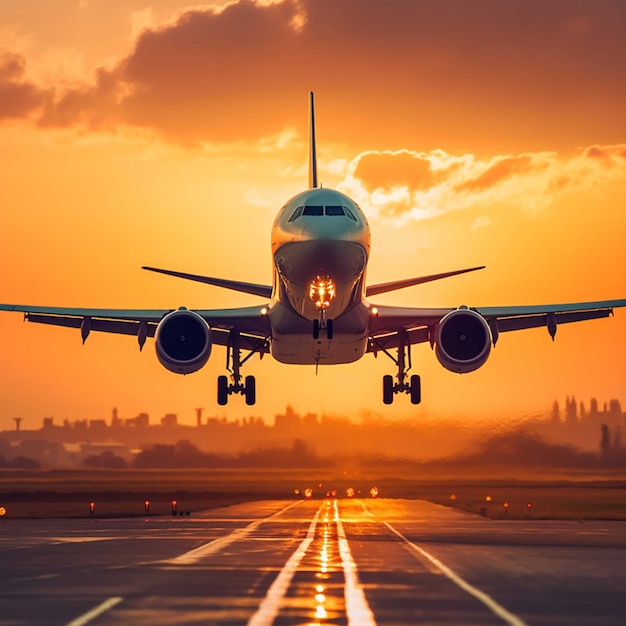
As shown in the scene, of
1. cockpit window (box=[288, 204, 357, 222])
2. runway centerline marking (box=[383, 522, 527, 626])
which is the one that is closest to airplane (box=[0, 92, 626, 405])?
cockpit window (box=[288, 204, 357, 222])

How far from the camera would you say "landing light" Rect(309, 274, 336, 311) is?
38844mm

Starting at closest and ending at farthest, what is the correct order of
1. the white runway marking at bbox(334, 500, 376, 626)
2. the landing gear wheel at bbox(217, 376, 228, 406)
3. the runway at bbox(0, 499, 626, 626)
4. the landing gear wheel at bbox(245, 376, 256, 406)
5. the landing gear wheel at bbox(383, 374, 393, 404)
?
1. the white runway marking at bbox(334, 500, 376, 626)
2. the runway at bbox(0, 499, 626, 626)
3. the landing gear wheel at bbox(245, 376, 256, 406)
4. the landing gear wheel at bbox(217, 376, 228, 406)
5. the landing gear wheel at bbox(383, 374, 393, 404)

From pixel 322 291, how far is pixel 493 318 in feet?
36.0

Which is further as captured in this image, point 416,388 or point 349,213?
point 416,388

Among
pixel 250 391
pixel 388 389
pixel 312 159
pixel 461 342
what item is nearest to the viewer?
pixel 461 342

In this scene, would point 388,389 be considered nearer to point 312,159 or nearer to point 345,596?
point 312,159

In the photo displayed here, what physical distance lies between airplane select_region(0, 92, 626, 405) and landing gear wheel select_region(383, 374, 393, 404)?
43mm

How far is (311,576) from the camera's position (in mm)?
22797

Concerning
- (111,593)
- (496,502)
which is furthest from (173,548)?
(496,502)

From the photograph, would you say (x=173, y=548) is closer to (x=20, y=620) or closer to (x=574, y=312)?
(x=20, y=620)

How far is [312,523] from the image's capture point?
49.4 metres

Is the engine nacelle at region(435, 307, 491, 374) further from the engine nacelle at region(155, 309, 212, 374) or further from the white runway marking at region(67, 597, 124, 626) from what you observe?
the white runway marking at region(67, 597, 124, 626)

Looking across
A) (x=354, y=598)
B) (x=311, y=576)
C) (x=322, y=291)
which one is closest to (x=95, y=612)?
(x=354, y=598)

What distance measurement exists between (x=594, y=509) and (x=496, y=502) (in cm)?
1449
